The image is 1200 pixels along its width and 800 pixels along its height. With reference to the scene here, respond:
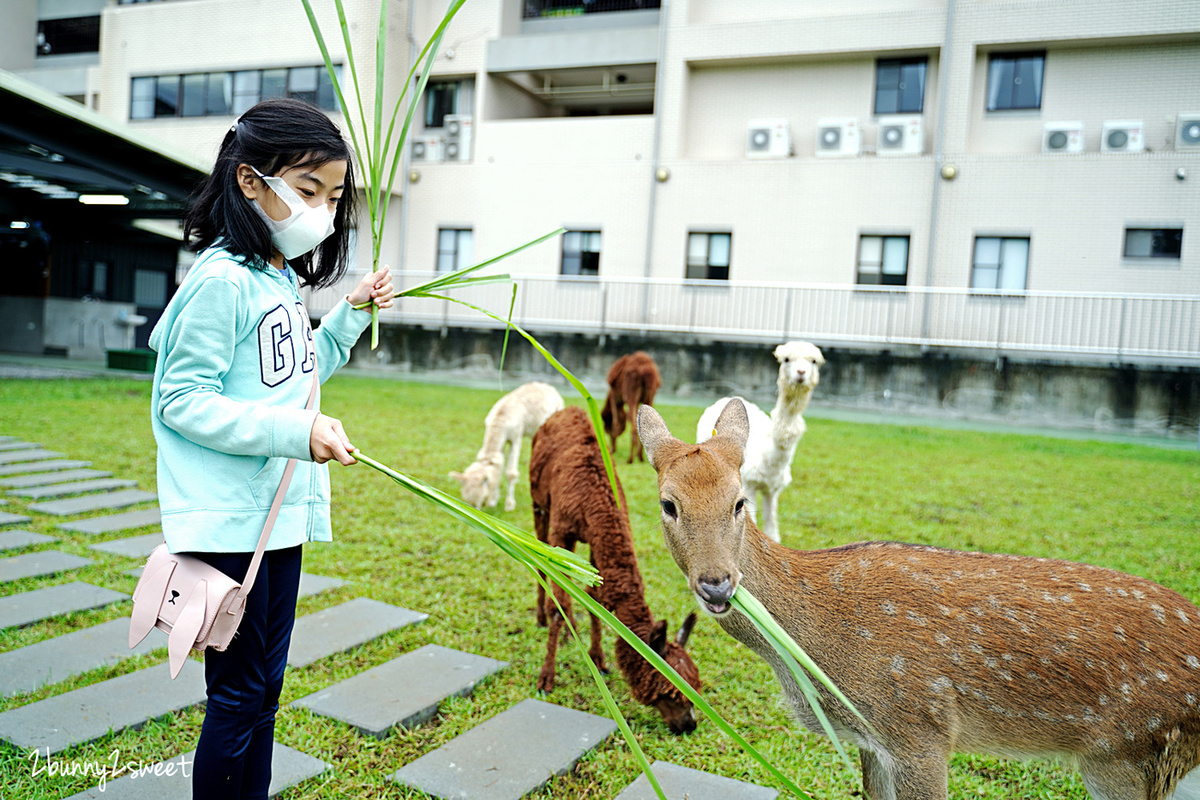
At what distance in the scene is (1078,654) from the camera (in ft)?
7.04

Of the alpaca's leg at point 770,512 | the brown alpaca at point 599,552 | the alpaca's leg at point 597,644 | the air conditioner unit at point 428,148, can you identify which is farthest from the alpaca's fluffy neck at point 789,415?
the air conditioner unit at point 428,148

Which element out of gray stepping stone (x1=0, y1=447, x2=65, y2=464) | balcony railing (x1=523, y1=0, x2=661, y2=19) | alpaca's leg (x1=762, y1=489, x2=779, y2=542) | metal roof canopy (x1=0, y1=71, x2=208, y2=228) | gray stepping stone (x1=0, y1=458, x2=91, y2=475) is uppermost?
balcony railing (x1=523, y1=0, x2=661, y2=19)

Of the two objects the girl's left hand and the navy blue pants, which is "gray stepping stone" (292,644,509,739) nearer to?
the navy blue pants

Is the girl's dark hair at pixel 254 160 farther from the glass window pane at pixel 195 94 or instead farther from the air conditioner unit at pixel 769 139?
the glass window pane at pixel 195 94

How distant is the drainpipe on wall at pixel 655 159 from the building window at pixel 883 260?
5.17 metres

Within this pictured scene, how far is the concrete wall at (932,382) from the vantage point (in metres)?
13.9

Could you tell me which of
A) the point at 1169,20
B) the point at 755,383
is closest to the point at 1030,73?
the point at 1169,20

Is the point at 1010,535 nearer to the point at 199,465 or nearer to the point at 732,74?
the point at 199,465

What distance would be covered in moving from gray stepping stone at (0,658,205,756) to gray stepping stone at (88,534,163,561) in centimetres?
159

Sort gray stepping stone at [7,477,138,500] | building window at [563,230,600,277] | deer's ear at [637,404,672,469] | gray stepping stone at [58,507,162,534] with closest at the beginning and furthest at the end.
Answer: deer's ear at [637,404,672,469]
gray stepping stone at [58,507,162,534]
gray stepping stone at [7,477,138,500]
building window at [563,230,600,277]

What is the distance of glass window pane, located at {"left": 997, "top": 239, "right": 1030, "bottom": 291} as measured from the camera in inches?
653

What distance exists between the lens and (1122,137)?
15.7m

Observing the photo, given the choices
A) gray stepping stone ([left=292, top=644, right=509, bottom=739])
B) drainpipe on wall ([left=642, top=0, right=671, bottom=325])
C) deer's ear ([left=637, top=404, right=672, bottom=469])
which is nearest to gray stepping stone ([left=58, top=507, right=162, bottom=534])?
gray stepping stone ([left=292, top=644, right=509, bottom=739])

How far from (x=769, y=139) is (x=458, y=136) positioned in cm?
901
